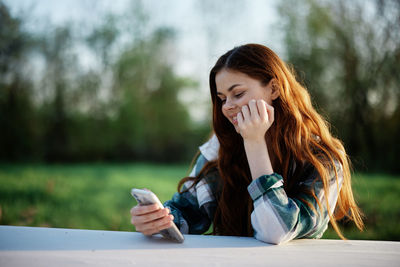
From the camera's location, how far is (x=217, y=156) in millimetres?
1835

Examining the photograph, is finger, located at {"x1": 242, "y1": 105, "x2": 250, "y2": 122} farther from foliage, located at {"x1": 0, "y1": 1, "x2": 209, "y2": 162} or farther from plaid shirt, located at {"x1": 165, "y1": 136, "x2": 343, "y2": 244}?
foliage, located at {"x1": 0, "y1": 1, "x2": 209, "y2": 162}

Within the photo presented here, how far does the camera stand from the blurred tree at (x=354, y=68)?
5.62 meters

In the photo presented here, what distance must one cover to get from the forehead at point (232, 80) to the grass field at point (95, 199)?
2.40 metres

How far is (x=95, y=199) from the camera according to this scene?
4.73 m

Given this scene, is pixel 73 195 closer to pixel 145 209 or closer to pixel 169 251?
pixel 145 209

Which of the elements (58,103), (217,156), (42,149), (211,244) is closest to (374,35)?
(217,156)

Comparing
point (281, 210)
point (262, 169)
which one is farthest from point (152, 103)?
point (281, 210)

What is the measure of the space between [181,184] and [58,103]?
23.4 feet

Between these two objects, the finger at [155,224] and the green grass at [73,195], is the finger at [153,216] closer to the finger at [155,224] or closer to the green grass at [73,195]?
the finger at [155,224]

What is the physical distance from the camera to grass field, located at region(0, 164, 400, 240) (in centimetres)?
379

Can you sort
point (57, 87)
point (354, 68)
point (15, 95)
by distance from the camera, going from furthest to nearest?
1. point (57, 87)
2. point (15, 95)
3. point (354, 68)

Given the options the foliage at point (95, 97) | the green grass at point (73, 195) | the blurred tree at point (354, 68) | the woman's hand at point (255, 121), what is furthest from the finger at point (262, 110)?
the foliage at point (95, 97)

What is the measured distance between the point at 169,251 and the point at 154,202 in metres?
0.19

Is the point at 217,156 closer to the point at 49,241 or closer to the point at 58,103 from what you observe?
the point at 49,241
